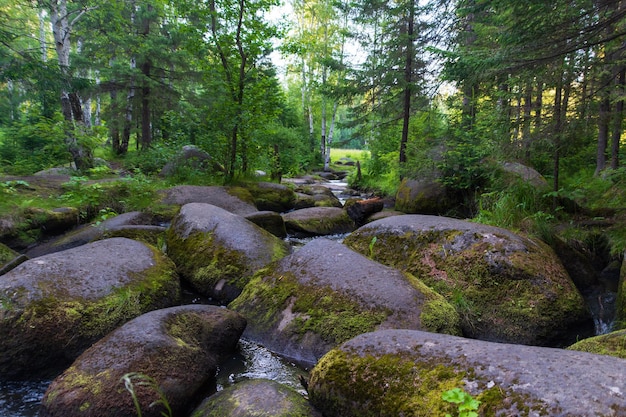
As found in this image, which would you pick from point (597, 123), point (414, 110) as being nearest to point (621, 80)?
point (597, 123)

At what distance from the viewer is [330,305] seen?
3.68m

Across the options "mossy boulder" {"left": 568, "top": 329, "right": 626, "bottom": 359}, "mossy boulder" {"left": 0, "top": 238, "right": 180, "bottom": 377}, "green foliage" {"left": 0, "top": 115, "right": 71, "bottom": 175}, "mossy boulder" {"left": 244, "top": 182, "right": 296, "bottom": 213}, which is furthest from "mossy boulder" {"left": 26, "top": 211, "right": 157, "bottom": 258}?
"mossy boulder" {"left": 568, "top": 329, "right": 626, "bottom": 359}

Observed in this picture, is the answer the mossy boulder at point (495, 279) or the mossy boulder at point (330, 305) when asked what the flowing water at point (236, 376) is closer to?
the mossy boulder at point (330, 305)

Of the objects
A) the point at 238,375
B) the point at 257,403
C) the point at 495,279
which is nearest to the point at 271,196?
the point at 495,279

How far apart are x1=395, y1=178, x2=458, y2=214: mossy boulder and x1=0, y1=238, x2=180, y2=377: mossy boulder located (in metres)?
6.94

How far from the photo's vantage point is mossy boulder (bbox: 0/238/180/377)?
10.5 feet

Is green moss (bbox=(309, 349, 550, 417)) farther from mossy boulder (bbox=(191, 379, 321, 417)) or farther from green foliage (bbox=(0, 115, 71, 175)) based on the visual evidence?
green foliage (bbox=(0, 115, 71, 175))

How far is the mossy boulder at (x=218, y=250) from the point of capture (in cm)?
495

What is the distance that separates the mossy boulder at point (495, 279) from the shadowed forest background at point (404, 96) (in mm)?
1491

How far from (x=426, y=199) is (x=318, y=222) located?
3121 millimetres

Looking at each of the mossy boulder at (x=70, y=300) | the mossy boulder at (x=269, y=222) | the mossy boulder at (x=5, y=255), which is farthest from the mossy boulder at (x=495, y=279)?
the mossy boulder at (x=5, y=255)

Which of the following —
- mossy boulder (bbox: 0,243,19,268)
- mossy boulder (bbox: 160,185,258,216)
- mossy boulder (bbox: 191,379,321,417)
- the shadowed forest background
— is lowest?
mossy boulder (bbox: 191,379,321,417)

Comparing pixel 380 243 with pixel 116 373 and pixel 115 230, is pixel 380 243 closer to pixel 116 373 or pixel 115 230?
pixel 116 373

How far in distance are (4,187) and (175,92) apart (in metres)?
11.4
